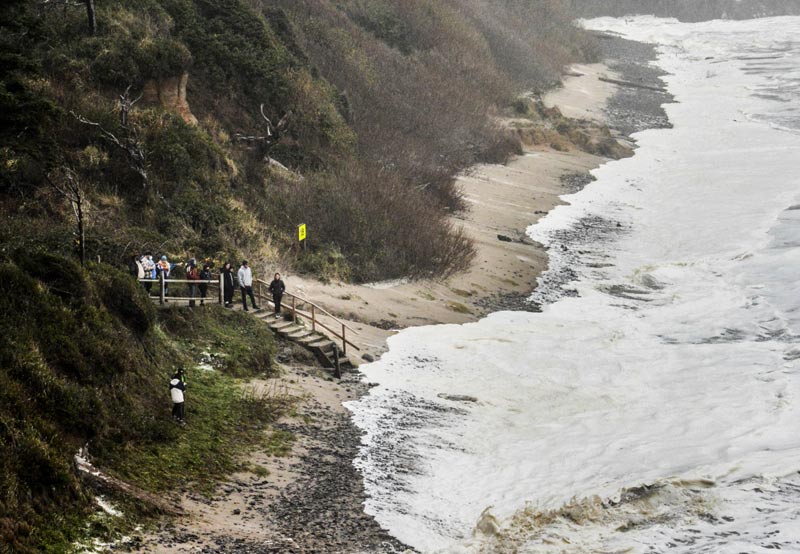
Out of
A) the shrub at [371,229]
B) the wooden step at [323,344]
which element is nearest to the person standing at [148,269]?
the wooden step at [323,344]

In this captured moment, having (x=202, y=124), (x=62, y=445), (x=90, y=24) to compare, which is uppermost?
(x=90, y=24)

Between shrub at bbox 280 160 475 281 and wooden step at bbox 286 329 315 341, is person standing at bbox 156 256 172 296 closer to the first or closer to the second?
wooden step at bbox 286 329 315 341

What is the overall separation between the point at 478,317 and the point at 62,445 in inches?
678

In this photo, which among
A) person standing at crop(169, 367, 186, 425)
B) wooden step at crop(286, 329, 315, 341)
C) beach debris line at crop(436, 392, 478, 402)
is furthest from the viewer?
wooden step at crop(286, 329, 315, 341)

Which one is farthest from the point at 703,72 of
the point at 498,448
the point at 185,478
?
the point at 185,478

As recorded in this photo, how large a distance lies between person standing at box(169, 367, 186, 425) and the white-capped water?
365 cm

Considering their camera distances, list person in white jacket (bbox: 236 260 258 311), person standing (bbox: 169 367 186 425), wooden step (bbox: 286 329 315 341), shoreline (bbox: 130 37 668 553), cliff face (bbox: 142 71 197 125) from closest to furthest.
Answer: shoreline (bbox: 130 37 668 553) < person standing (bbox: 169 367 186 425) < person in white jacket (bbox: 236 260 258 311) < wooden step (bbox: 286 329 315 341) < cliff face (bbox: 142 71 197 125)

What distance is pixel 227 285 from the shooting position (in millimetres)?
24812

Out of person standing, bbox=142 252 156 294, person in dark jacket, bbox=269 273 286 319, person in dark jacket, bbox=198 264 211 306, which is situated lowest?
person in dark jacket, bbox=269 273 286 319

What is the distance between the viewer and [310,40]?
5191 cm

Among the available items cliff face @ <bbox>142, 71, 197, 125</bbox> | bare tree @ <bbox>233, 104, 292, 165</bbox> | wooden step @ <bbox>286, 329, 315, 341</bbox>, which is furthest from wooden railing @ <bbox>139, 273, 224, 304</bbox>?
bare tree @ <bbox>233, 104, 292, 165</bbox>

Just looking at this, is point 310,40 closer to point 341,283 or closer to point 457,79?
point 457,79

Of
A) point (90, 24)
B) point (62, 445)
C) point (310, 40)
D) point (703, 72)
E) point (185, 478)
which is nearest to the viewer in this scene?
point (62, 445)

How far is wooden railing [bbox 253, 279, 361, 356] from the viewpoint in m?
25.6
